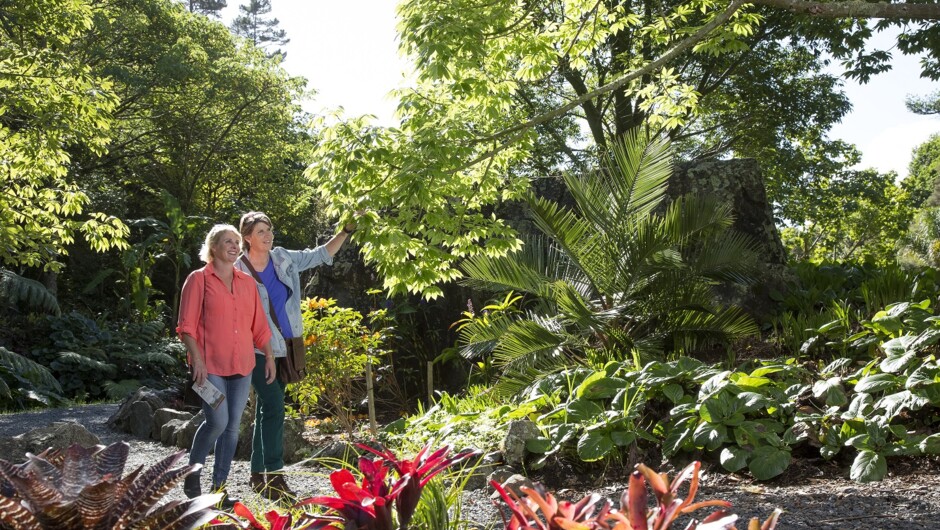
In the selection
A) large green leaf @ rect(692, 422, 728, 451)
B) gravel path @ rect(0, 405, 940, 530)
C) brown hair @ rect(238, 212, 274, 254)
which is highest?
brown hair @ rect(238, 212, 274, 254)

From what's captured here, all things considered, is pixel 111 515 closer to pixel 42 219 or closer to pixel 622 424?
pixel 622 424

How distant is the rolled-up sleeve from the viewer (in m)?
4.50

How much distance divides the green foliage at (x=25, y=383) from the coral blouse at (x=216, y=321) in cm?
959

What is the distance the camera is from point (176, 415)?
847cm

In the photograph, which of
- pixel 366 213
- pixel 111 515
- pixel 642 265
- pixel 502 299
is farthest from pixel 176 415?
pixel 111 515

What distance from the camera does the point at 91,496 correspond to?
1.28 m

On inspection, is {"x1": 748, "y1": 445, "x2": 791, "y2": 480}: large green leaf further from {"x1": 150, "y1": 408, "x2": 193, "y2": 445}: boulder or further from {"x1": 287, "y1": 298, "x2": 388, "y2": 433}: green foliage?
{"x1": 150, "y1": 408, "x2": 193, "y2": 445}: boulder

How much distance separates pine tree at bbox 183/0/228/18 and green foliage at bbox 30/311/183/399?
114 ft

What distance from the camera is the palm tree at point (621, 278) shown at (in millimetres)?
6781

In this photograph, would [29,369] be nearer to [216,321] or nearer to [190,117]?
[190,117]

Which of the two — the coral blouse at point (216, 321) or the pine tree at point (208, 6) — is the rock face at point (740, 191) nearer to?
the coral blouse at point (216, 321)

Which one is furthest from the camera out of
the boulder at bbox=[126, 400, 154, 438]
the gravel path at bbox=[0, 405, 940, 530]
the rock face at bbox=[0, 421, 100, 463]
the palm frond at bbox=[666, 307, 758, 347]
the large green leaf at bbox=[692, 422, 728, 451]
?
the boulder at bbox=[126, 400, 154, 438]

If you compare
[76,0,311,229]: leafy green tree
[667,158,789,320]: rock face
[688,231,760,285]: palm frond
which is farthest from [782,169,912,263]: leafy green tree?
[688,231,760,285]: palm frond

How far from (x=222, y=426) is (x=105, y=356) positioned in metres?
12.1
